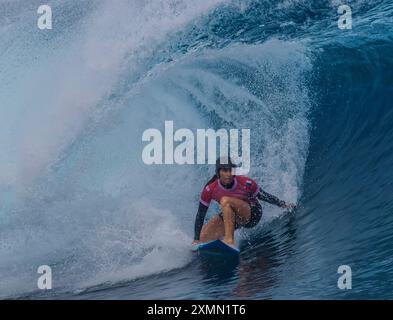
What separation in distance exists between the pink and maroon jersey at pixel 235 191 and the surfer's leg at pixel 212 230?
108mm

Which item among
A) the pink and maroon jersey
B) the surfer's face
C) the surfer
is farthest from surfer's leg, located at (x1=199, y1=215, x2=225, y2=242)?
the surfer's face

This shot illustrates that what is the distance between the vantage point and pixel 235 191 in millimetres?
3820

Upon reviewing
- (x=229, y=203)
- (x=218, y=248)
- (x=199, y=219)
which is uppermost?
(x=229, y=203)

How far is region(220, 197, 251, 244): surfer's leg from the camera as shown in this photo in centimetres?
373

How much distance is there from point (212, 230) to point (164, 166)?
0.45 metres

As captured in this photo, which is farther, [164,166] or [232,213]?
[232,213]

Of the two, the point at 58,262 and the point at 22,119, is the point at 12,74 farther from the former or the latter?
the point at 58,262

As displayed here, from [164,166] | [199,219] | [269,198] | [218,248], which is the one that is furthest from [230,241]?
[164,166]

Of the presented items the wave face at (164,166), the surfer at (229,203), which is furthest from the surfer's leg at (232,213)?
the wave face at (164,166)

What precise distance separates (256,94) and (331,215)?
901 mm

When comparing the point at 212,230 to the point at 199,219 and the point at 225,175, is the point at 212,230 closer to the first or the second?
the point at 199,219

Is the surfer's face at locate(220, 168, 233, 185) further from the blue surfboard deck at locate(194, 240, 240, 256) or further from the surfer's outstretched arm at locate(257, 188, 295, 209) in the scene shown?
the blue surfboard deck at locate(194, 240, 240, 256)

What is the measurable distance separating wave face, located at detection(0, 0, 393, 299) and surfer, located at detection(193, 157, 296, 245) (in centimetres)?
7
